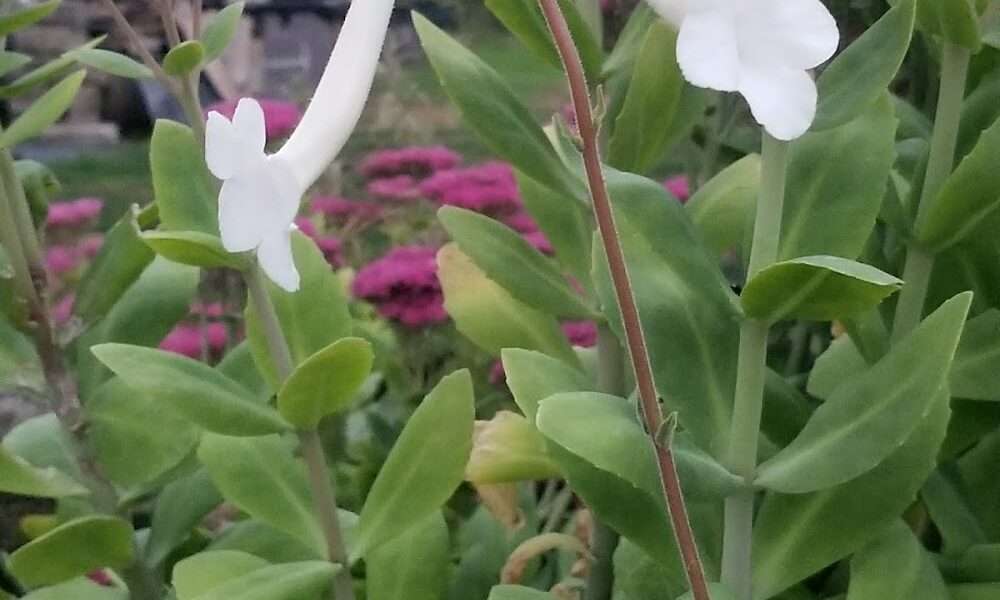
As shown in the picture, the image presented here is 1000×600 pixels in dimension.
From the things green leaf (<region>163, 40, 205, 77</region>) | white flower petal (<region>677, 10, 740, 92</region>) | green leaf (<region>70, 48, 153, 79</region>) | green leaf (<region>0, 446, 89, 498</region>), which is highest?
white flower petal (<region>677, 10, 740, 92</region>)

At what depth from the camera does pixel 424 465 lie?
0.49 m

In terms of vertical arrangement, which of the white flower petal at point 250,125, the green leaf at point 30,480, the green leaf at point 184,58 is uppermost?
the white flower petal at point 250,125

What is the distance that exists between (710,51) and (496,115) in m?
0.24

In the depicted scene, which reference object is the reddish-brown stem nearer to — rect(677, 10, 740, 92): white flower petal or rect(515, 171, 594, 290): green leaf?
rect(677, 10, 740, 92): white flower petal

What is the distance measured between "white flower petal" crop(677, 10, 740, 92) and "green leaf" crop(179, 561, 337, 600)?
0.28 metres

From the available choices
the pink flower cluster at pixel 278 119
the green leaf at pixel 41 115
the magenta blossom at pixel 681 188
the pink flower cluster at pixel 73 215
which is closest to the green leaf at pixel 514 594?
the green leaf at pixel 41 115

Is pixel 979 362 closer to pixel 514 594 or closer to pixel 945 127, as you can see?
pixel 945 127

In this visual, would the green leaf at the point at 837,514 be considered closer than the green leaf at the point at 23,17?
Yes

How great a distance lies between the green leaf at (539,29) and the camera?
49 cm

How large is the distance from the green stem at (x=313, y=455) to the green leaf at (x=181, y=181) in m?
0.04

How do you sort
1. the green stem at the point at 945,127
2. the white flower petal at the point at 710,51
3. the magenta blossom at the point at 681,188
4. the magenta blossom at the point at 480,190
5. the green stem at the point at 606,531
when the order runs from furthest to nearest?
the magenta blossom at the point at 480,190
the magenta blossom at the point at 681,188
the green stem at the point at 606,531
the green stem at the point at 945,127
the white flower petal at the point at 710,51

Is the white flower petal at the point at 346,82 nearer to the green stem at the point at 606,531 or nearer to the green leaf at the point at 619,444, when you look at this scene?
the green leaf at the point at 619,444

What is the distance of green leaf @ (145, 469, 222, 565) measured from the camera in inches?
21.8

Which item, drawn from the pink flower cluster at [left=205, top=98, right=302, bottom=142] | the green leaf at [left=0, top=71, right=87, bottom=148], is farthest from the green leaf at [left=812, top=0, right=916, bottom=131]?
the pink flower cluster at [left=205, top=98, right=302, bottom=142]
